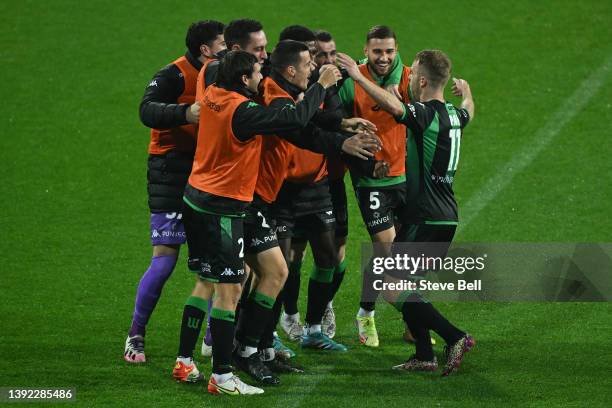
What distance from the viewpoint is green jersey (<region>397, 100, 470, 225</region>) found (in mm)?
8211

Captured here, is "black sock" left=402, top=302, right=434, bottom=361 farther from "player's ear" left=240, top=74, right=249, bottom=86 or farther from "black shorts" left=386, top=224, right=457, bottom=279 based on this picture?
"player's ear" left=240, top=74, right=249, bottom=86

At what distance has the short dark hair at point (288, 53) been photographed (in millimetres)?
7902

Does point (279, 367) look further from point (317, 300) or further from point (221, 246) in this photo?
point (221, 246)

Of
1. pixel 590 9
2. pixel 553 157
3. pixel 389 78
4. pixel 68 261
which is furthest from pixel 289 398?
pixel 590 9

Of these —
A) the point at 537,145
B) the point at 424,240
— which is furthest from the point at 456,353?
the point at 537,145

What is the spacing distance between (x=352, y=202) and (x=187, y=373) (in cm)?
519

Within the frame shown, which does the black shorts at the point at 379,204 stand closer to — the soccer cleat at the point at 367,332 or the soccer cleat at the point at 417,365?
the soccer cleat at the point at 367,332

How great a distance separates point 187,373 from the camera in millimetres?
7934

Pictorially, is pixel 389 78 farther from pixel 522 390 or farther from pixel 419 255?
pixel 522 390

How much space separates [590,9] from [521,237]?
6.65 m

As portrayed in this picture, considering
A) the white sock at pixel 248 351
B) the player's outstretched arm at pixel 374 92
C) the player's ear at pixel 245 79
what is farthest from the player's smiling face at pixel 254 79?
the white sock at pixel 248 351

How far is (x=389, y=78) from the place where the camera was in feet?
29.9

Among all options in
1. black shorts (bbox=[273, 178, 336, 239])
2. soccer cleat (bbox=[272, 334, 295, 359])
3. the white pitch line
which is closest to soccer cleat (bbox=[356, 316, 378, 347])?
soccer cleat (bbox=[272, 334, 295, 359])

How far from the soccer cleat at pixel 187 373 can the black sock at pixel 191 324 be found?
0.07m
